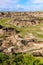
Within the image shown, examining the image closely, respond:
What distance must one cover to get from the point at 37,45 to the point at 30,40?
498cm

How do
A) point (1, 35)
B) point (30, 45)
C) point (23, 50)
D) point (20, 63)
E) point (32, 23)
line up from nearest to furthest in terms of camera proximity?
1. point (20, 63)
2. point (23, 50)
3. point (30, 45)
4. point (1, 35)
5. point (32, 23)

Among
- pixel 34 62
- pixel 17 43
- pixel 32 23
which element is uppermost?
pixel 34 62

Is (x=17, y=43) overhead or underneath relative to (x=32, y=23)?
overhead

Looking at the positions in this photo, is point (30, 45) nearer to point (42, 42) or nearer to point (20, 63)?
point (42, 42)

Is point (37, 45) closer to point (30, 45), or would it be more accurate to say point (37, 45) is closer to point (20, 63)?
point (30, 45)

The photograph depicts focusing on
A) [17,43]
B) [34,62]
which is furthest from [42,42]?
[34,62]

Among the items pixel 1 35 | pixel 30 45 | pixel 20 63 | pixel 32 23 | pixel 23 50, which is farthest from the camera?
pixel 32 23

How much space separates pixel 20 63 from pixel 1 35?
50639mm

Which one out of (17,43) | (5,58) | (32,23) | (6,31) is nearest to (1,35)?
(6,31)

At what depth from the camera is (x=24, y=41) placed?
76.2m

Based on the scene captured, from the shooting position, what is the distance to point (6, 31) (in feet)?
334

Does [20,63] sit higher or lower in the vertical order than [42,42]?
higher

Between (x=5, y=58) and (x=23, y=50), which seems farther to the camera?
(x=23, y=50)

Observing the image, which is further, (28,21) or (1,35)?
(28,21)
